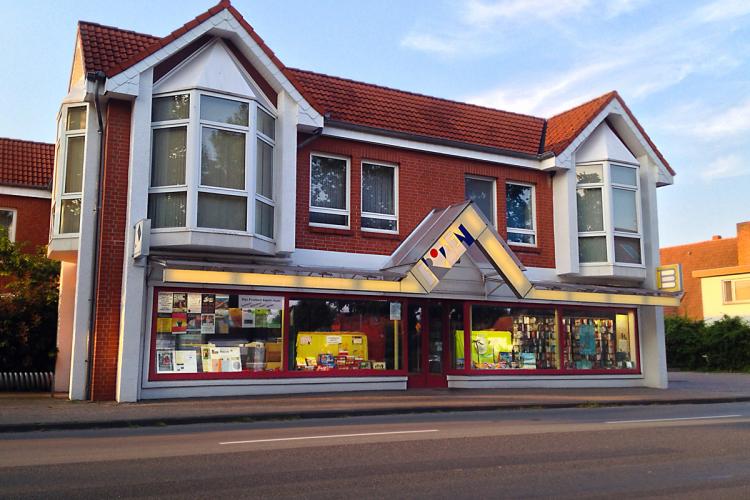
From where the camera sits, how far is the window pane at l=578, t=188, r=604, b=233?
796 inches

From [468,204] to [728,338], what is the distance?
74.6 ft

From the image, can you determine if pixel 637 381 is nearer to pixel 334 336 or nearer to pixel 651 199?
pixel 651 199

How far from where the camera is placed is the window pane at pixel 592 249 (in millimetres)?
20031

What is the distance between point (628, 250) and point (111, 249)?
13.7m

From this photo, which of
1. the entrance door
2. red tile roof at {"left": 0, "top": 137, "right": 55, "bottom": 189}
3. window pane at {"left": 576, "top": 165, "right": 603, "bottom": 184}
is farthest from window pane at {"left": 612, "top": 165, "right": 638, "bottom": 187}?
red tile roof at {"left": 0, "top": 137, "right": 55, "bottom": 189}

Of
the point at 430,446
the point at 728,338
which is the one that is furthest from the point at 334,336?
the point at 728,338

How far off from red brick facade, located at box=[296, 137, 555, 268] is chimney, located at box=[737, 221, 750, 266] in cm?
3313

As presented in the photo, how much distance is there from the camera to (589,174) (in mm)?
20453

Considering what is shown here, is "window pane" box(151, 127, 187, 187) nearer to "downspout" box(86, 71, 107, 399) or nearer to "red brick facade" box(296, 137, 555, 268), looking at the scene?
"downspout" box(86, 71, 107, 399)

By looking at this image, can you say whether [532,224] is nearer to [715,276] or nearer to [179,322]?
[179,322]

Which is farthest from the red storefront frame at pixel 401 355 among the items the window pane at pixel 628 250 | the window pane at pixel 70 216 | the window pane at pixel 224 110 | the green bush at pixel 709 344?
the green bush at pixel 709 344

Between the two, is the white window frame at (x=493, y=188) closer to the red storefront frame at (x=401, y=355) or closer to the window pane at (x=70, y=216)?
the red storefront frame at (x=401, y=355)

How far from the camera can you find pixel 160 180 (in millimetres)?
15000

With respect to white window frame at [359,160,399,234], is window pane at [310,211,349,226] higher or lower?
lower
